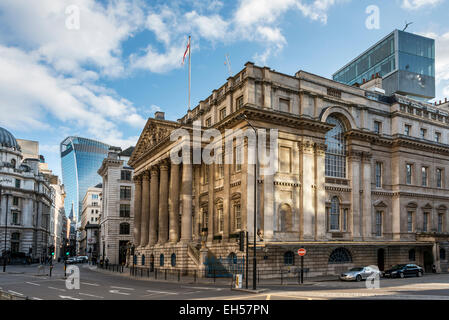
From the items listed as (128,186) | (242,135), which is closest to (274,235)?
(242,135)

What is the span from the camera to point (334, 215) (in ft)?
146

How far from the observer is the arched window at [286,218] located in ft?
132

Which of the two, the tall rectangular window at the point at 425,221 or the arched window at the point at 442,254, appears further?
the tall rectangular window at the point at 425,221

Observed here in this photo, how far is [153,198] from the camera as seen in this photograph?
182ft

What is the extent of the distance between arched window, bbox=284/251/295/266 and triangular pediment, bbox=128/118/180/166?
1841 cm

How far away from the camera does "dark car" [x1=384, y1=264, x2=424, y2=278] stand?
38.9m

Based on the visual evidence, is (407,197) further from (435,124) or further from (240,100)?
(240,100)

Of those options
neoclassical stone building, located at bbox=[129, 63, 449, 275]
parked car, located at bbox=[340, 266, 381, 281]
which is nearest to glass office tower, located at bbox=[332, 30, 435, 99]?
neoclassical stone building, located at bbox=[129, 63, 449, 275]

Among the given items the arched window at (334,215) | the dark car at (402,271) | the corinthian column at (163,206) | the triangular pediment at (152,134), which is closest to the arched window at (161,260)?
the corinthian column at (163,206)

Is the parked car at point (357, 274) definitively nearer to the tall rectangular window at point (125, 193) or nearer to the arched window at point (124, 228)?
the arched window at point (124, 228)

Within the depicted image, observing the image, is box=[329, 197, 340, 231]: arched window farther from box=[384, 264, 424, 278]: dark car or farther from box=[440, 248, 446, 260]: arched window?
box=[440, 248, 446, 260]: arched window

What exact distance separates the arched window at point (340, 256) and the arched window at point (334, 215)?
2438mm

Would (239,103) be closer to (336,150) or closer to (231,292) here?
(336,150)
